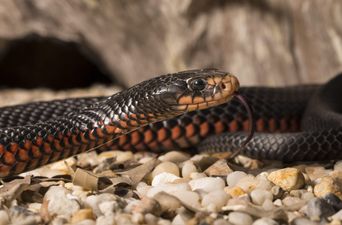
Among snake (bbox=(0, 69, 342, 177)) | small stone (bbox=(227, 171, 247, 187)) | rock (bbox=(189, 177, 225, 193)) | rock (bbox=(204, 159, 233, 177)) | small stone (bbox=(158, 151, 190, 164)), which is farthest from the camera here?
small stone (bbox=(158, 151, 190, 164))

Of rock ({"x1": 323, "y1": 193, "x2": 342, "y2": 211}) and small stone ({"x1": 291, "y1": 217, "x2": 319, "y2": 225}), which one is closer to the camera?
small stone ({"x1": 291, "y1": 217, "x2": 319, "y2": 225})

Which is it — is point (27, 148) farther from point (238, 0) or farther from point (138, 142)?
point (238, 0)

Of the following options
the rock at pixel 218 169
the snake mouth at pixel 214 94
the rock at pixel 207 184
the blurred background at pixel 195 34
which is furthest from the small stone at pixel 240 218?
the blurred background at pixel 195 34

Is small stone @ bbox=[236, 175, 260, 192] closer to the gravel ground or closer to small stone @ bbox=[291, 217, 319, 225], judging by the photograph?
the gravel ground

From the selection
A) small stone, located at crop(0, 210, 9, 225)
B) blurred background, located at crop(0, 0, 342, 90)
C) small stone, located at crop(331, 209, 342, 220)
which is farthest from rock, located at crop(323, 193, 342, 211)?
blurred background, located at crop(0, 0, 342, 90)

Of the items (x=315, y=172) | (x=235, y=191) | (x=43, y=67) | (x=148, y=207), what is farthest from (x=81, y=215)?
(x=43, y=67)

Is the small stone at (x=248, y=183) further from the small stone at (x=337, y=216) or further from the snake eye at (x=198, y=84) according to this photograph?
the snake eye at (x=198, y=84)

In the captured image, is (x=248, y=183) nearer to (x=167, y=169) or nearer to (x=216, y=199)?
(x=216, y=199)

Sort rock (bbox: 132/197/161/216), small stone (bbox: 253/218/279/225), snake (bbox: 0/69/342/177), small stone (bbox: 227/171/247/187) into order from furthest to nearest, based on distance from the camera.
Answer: snake (bbox: 0/69/342/177) → small stone (bbox: 227/171/247/187) → rock (bbox: 132/197/161/216) → small stone (bbox: 253/218/279/225)

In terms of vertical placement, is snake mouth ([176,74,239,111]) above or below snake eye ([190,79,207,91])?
below
